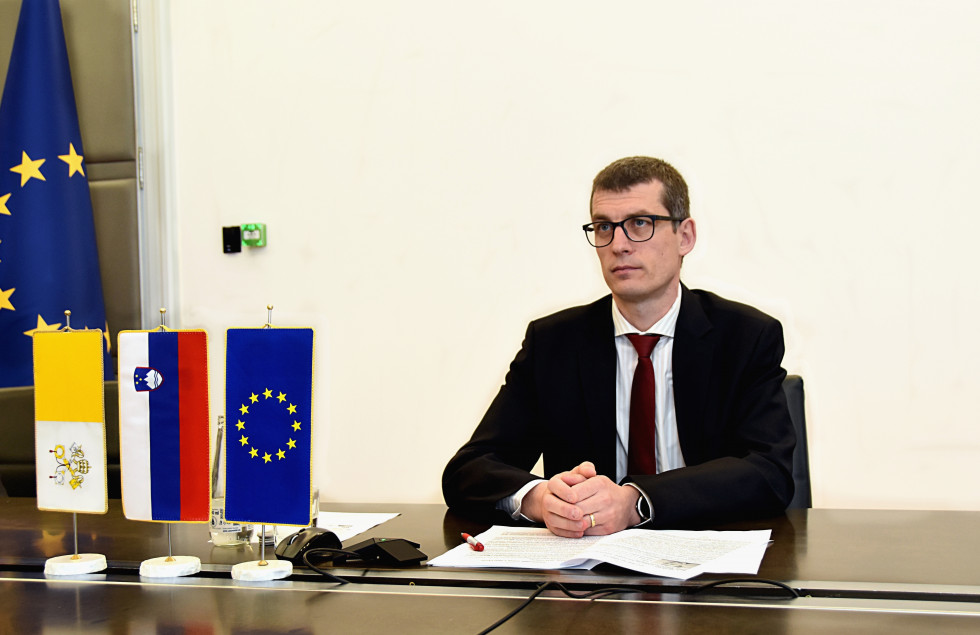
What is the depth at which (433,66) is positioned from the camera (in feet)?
11.0

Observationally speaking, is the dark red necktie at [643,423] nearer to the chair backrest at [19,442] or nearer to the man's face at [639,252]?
the man's face at [639,252]

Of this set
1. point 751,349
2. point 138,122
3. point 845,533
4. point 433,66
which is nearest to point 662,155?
point 433,66

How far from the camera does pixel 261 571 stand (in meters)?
1.22

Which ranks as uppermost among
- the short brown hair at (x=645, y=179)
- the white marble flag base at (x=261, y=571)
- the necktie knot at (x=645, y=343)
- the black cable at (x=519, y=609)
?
the short brown hair at (x=645, y=179)

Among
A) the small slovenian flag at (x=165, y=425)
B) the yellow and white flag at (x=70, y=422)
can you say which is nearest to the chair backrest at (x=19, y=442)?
the yellow and white flag at (x=70, y=422)

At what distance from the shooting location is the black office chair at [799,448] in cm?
193

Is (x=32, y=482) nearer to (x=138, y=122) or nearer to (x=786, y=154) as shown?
(x=138, y=122)

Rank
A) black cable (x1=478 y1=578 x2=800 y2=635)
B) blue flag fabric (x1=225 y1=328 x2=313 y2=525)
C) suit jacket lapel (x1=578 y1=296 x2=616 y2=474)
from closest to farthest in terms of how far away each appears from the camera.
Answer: black cable (x1=478 y1=578 x2=800 y2=635), blue flag fabric (x1=225 y1=328 x2=313 y2=525), suit jacket lapel (x1=578 y1=296 x2=616 y2=474)

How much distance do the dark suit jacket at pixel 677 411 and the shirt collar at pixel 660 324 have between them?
20 millimetres

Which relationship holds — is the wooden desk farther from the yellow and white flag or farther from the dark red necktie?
the dark red necktie

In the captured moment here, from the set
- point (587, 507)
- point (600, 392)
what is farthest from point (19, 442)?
point (587, 507)

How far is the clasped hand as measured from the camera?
58.4 inches

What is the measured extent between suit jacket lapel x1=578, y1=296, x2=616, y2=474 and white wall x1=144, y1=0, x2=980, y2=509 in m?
1.07

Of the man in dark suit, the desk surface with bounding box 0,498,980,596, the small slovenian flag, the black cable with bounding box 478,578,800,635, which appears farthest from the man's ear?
the small slovenian flag
